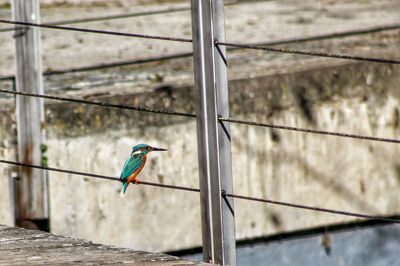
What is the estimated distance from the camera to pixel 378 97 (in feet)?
20.6

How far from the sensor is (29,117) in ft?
18.4

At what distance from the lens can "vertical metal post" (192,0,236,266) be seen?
11.4ft

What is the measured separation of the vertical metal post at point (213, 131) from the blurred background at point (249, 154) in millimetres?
2214

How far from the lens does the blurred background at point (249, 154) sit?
5734 millimetres

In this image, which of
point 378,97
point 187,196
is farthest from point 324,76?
point 187,196

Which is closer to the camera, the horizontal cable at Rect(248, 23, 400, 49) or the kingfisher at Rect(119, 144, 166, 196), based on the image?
the kingfisher at Rect(119, 144, 166, 196)

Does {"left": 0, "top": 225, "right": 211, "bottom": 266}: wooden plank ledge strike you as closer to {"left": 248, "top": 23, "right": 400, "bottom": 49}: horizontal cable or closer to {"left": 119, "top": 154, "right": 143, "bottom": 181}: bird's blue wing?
{"left": 119, "top": 154, "right": 143, "bottom": 181}: bird's blue wing

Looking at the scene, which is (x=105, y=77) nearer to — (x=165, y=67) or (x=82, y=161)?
(x=165, y=67)

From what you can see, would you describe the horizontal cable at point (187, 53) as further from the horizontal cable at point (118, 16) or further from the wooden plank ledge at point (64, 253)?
the wooden plank ledge at point (64, 253)

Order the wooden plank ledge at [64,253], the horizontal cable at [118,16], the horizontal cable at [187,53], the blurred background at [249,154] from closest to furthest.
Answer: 1. the wooden plank ledge at [64,253]
2. the blurred background at [249,154]
3. the horizontal cable at [187,53]
4. the horizontal cable at [118,16]

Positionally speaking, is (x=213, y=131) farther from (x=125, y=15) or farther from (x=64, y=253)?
(x=125, y=15)

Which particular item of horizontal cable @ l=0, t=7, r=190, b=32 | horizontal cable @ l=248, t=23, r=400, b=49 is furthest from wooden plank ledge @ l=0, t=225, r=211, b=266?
horizontal cable @ l=0, t=7, r=190, b=32

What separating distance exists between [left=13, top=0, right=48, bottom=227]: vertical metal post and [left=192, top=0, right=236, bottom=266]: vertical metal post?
2163mm

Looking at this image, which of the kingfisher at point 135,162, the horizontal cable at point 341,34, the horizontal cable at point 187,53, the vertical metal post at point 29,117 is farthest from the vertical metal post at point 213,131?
the horizontal cable at point 341,34
